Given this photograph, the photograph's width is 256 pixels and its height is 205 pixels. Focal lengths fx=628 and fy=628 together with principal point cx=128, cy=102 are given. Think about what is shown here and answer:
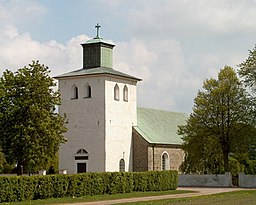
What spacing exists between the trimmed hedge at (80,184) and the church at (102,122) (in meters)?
13.2

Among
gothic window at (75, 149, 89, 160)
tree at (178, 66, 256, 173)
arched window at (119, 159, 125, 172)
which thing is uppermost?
tree at (178, 66, 256, 173)

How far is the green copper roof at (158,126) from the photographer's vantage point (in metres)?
65.0

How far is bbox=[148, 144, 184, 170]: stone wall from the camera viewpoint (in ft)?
206

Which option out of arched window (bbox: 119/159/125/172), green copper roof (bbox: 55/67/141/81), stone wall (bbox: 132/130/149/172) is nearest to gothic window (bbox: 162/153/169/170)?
stone wall (bbox: 132/130/149/172)

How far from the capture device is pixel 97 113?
6116 cm

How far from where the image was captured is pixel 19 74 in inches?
1844

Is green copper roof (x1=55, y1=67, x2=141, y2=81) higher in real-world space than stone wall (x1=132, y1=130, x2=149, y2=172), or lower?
higher

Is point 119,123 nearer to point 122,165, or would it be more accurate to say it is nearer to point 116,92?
point 116,92

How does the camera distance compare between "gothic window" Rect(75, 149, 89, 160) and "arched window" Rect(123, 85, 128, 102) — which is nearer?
"gothic window" Rect(75, 149, 89, 160)

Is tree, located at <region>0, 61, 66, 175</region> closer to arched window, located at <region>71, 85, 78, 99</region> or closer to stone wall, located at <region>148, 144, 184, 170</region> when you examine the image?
arched window, located at <region>71, 85, 78, 99</region>

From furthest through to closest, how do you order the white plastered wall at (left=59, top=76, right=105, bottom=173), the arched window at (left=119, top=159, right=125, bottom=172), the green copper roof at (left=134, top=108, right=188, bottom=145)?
the green copper roof at (left=134, top=108, right=188, bottom=145)
the arched window at (left=119, top=159, right=125, bottom=172)
the white plastered wall at (left=59, top=76, right=105, bottom=173)

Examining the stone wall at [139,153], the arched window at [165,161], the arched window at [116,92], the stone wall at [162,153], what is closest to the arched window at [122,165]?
the stone wall at [139,153]

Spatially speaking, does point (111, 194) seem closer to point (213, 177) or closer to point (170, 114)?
point (213, 177)

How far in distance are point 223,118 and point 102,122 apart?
38.8 feet
